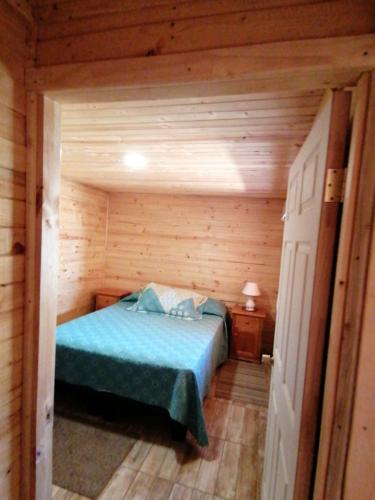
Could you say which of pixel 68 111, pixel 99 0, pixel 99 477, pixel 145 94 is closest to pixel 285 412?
pixel 145 94

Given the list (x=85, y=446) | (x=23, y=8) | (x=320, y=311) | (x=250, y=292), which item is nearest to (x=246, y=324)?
(x=250, y=292)

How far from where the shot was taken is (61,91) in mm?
873

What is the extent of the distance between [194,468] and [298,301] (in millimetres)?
1669

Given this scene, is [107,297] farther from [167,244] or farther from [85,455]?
[85,455]

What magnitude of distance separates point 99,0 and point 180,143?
1041 millimetres

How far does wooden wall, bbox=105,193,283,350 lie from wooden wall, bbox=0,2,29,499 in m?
3.31

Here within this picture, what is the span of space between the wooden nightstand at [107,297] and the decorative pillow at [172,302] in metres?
0.54

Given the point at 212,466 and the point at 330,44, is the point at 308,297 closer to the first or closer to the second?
the point at 330,44

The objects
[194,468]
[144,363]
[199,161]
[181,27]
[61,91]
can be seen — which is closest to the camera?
[181,27]

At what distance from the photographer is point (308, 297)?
0.83m

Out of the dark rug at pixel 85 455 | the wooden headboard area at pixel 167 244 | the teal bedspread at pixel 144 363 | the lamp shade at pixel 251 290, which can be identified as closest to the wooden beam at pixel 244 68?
the teal bedspread at pixel 144 363

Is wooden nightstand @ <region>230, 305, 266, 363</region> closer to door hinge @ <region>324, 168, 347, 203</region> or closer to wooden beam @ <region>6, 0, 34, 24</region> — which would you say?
door hinge @ <region>324, 168, 347, 203</region>

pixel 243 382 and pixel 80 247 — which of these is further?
pixel 80 247

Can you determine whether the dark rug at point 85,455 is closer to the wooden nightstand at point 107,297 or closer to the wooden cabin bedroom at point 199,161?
the wooden cabin bedroom at point 199,161
